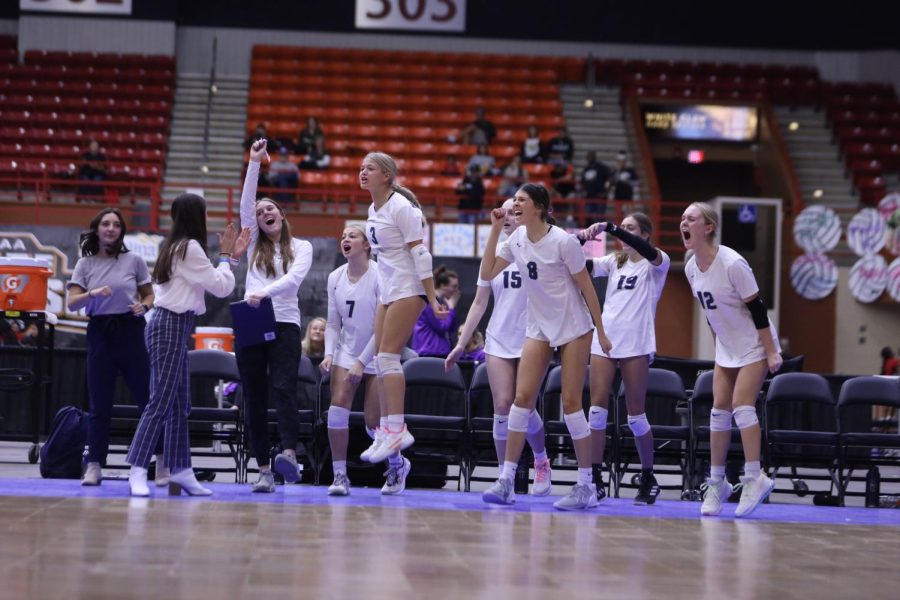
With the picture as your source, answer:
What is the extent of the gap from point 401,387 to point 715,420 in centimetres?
184

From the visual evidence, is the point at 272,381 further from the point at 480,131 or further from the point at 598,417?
the point at 480,131

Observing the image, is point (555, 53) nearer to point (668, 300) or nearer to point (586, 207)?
point (586, 207)

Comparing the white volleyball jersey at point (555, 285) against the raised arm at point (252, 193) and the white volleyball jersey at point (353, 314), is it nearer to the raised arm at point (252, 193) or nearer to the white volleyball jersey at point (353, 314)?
the white volleyball jersey at point (353, 314)

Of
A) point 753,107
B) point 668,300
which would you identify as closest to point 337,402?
point 668,300

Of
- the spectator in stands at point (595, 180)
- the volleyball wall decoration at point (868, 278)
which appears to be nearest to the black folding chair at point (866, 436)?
the volleyball wall decoration at point (868, 278)

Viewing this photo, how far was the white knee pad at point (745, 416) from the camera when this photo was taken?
Result: 7031 millimetres

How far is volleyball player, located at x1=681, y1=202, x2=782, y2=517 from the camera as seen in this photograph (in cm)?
701

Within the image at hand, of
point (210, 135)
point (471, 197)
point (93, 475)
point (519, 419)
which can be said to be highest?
point (210, 135)

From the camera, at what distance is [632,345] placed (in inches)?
302

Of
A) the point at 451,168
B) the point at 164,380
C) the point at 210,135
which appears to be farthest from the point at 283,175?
the point at 164,380

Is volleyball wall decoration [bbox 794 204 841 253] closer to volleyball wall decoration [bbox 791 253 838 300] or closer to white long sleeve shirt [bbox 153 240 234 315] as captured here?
volleyball wall decoration [bbox 791 253 838 300]

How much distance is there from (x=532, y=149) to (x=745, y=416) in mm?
13829

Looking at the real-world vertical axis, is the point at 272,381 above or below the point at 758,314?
→ below

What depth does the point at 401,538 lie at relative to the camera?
18.1 ft
